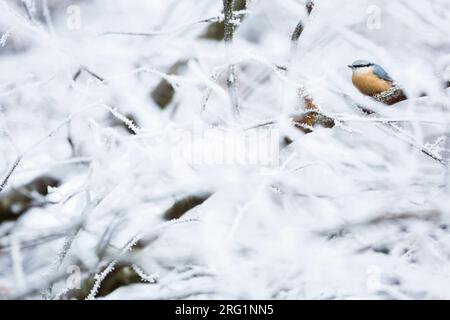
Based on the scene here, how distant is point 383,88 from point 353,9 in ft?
0.85

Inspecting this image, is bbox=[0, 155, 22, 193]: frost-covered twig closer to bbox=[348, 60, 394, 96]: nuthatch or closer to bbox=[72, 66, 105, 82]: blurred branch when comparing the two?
bbox=[72, 66, 105, 82]: blurred branch

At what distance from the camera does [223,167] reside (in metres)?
1.14

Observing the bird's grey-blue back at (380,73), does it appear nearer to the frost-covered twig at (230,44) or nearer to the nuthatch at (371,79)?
the nuthatch at (371,79)

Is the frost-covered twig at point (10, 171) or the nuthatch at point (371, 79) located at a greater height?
the nuthatch at point (371, 79)

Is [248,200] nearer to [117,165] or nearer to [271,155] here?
[271,155]

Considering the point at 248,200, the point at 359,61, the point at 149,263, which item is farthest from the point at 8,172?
the point at 359,61

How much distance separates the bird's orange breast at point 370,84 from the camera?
3.86ft

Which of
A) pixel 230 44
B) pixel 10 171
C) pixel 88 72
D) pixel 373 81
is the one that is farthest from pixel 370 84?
pixel 10 171

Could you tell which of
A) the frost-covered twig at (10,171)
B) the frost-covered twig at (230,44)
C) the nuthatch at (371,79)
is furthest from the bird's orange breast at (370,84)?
the frost-covered twig at (10,171)

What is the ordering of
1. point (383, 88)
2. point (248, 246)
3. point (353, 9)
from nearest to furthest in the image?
point (248, 246)
point (383, 88)
point (353, 9)

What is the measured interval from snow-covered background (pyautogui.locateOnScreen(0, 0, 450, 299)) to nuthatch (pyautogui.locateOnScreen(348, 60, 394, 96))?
24mm

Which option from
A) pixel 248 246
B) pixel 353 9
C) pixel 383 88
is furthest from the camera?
pixel 353 9

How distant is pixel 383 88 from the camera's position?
118 centimetres

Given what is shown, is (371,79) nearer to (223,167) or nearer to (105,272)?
(223,167)
